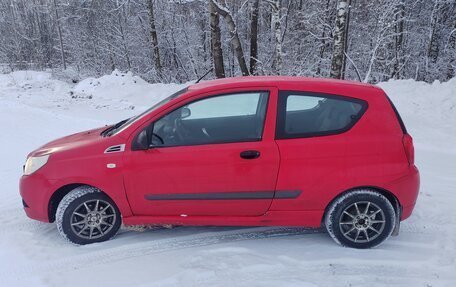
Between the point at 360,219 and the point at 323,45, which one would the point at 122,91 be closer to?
the point at 323,45

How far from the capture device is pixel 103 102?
1247 centimetres

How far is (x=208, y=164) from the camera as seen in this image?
11.9ft

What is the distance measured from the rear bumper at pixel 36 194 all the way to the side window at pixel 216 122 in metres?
1.21

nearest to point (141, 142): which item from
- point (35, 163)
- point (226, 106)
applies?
point (226, 106)

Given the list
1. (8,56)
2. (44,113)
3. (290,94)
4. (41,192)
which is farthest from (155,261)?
(8,56)

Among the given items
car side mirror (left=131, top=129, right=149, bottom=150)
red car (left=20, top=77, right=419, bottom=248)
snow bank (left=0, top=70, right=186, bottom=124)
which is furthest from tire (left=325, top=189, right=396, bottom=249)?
snow bank (left=0, top=70, right=186, bottom=124)

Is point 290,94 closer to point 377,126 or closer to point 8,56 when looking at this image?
point 377,126

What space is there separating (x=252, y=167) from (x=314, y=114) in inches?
32.2

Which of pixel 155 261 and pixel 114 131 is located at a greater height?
pixel 114 131

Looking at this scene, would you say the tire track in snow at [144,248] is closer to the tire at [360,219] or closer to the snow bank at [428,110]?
the tire at [360,219]

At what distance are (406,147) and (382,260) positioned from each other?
110 cm

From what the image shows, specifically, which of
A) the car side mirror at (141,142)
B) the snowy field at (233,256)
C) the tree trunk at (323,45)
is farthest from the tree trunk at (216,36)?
the car side mirror at (141,142)

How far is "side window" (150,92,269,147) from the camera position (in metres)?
3.71

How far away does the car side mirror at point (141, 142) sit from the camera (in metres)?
3.70
